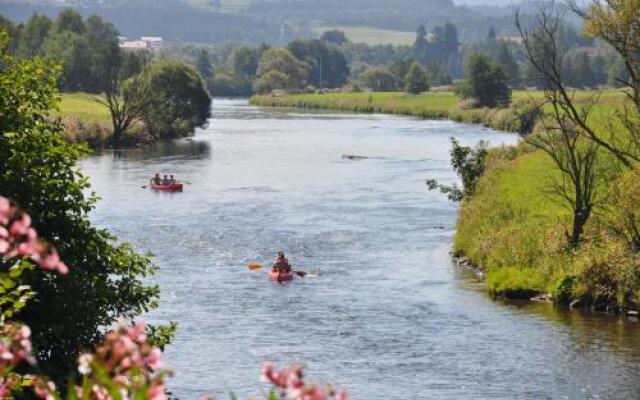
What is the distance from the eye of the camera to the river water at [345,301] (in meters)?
33.9

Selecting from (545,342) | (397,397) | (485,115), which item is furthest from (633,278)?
(485,115)

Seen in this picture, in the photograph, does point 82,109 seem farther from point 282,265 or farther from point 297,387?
point 297,387

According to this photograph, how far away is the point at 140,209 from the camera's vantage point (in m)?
69.3

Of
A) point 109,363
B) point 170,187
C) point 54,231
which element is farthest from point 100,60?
point 109,363

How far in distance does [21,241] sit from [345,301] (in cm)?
3645

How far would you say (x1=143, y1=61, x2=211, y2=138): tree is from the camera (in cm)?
12838

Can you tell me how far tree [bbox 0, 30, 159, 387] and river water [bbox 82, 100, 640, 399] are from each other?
275 inches

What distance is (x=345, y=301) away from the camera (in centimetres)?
4412

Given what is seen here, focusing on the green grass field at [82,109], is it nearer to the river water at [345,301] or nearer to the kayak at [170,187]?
the river water at [345,301]

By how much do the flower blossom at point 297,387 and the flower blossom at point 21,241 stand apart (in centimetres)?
153

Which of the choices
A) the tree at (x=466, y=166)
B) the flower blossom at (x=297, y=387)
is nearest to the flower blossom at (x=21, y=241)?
the flower blossom at (x=297, y=387)

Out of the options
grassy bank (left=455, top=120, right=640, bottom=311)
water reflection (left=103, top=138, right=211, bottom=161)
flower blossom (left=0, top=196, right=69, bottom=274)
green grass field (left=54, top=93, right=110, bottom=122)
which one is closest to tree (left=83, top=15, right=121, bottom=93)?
green grass field (left=54, top=93, right=110, bottom=122)

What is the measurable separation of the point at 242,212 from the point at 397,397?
3726cm

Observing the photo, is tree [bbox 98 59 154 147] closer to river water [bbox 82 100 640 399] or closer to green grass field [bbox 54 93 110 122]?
green grass field [bbox 54 93 110 122]
